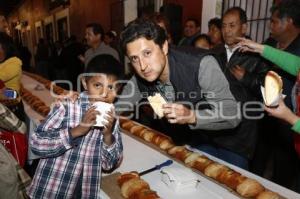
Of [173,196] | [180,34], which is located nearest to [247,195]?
[173,196]

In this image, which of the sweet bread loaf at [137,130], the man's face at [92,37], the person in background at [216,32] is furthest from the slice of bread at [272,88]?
the man's face at [92,37]

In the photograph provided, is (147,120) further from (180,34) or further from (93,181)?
(180,34)

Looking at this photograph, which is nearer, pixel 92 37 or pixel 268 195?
pixel 268 195

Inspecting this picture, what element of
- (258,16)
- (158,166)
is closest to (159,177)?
(158,166)

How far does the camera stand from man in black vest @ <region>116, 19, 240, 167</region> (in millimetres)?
1571

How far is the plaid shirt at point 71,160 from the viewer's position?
58.5 inches

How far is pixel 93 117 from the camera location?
4.40ft

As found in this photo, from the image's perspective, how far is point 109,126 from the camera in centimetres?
141

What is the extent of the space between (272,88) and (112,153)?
0.87m

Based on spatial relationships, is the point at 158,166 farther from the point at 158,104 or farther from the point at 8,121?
the point at 8,121

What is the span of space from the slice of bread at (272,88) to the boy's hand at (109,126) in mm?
752

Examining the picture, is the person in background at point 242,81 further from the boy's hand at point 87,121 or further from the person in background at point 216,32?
the boy's hand at point 87,121

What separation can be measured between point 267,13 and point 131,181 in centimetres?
360

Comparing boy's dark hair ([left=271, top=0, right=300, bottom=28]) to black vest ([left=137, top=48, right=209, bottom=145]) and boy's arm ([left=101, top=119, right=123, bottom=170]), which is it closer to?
black vest ([left=137, top=48, right=209, bottom=145])
